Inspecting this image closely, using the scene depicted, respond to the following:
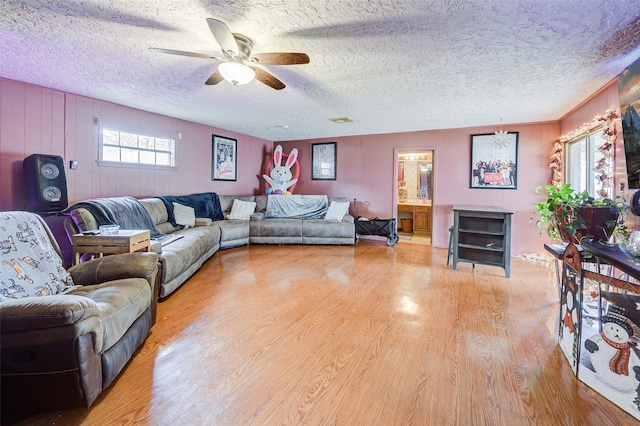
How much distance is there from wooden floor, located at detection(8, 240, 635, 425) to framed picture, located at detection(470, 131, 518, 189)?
231 cm

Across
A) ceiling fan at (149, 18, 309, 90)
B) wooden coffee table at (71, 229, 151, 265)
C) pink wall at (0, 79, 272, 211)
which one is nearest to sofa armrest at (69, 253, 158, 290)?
wooden coffee table at (71, 229, 151, 265)

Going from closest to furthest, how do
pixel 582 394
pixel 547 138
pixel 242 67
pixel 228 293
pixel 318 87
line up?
pixel 582 394 → pixel 242 67 → pixel 228 293 → pixel 318 87 → pixel 547 138

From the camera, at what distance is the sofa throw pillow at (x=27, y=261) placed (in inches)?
63.4

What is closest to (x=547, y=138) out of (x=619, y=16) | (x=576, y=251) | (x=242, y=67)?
(x=619, y=16)

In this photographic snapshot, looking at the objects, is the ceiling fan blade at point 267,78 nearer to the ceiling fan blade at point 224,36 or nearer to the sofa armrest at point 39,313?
the ceiling fan blade at point 224,36

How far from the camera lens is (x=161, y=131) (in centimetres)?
472

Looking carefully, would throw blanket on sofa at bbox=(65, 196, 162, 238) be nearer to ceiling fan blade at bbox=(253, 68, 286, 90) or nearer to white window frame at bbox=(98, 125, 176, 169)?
white window frame at bbox=(98, 125, 176, 169)

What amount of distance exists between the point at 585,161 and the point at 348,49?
11.9 ft

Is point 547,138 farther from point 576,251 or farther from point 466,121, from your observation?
point 576,251

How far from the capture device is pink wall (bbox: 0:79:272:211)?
3188 mm

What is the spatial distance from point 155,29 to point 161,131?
9.75 feet

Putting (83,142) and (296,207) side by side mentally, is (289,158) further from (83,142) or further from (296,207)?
(83,142)

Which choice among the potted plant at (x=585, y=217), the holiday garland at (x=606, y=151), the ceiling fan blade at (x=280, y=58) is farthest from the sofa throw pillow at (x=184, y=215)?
the holiday garland at (x=606, y=151)

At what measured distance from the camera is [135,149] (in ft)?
14.5
